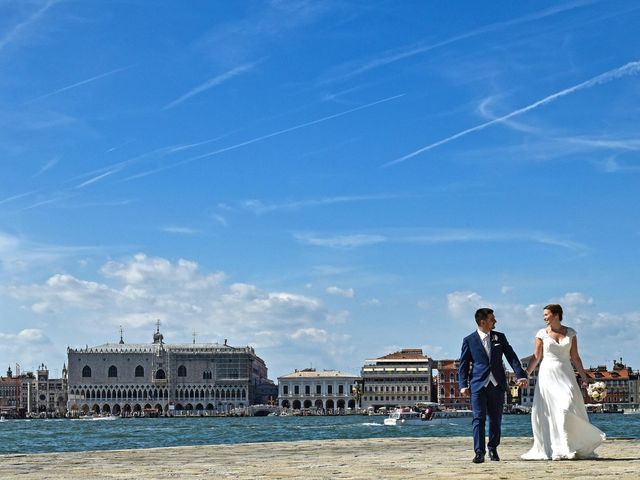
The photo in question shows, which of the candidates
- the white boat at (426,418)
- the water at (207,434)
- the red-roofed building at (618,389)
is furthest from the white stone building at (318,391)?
the water at (207,434)

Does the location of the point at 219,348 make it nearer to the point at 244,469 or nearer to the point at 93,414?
the point at 93,414

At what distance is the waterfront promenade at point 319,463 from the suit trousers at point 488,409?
33 centimetres

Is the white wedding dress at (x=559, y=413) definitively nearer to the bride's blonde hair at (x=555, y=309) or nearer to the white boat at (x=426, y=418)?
the bride's blonde hair at (x=555, y=309)

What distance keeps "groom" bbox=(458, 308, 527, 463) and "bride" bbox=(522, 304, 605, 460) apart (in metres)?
0.38

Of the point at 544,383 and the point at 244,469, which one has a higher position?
the point at 544,383

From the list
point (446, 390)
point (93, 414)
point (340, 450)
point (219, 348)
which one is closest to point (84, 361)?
point (93, 414)

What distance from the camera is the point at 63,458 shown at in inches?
620

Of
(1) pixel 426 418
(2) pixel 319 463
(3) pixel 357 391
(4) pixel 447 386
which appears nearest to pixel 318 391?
(3) pixel 357 391

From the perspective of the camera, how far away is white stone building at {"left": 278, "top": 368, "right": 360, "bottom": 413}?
190500mm

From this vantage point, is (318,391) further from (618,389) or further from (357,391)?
(618,389)

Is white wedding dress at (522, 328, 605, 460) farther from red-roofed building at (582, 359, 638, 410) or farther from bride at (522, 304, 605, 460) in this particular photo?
red-roofed building at (582, 359, 638, 410)

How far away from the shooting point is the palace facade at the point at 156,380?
189 m

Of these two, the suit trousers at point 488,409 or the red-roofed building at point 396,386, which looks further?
the red-roofed building at point 396,386

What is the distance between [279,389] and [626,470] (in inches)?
7215
